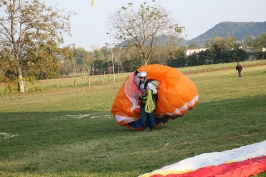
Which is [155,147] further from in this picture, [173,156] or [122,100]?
[122,100]

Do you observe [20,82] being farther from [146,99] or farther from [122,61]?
[122,61]

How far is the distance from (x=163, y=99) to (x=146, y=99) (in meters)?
0.52

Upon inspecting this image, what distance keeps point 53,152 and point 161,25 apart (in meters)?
51.3

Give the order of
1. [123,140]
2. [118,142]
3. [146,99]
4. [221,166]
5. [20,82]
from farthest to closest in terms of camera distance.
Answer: [20,82] → [146,99] → [123,140] → [118,142] → [221,166]

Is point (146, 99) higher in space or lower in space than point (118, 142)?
higher

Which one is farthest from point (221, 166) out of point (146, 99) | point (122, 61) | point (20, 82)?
point (122, 61)

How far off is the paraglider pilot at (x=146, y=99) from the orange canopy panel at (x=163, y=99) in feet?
0.79

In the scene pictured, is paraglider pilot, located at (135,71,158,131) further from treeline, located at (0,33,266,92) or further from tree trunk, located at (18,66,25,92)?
tree trunk, located at (18,66,25,92)

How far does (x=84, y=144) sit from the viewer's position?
31.1 feet

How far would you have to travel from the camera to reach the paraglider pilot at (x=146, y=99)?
35.8 ft

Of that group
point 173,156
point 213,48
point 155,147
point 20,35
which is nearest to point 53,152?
point 155,147

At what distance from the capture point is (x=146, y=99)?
1091 cm

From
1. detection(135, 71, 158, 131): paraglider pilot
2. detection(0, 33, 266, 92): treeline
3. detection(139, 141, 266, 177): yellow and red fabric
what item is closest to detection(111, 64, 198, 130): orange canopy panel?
detection(135, 71, 158, 131): paraglider pilot

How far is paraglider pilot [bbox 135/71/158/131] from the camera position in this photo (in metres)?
10.9
